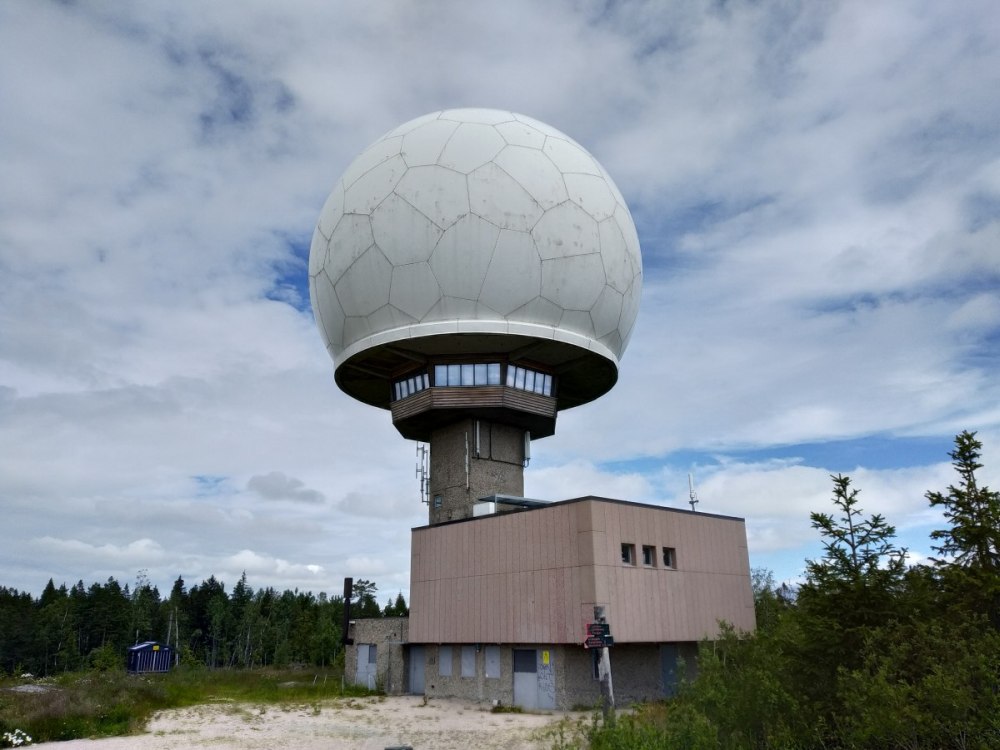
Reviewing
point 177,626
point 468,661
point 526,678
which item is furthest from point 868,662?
point 177,626

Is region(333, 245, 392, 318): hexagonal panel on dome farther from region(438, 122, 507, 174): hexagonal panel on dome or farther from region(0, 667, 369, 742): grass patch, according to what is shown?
region(0, 667, 369, 742): grass patch

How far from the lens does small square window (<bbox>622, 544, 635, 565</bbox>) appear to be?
22969 millimetres

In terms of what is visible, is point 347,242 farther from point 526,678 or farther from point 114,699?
point 114,699

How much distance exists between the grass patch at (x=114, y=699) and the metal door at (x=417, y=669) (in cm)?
206

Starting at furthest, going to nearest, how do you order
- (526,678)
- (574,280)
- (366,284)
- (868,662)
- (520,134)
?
(520,134), (366,284), (574,280), (526,678), (868,662)

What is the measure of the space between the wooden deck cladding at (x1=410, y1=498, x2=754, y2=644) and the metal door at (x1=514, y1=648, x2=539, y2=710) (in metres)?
0.62

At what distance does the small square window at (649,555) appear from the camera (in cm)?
2350

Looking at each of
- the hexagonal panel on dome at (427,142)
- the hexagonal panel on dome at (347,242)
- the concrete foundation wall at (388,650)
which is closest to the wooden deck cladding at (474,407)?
the hexagonal panel on dome at (347,242)

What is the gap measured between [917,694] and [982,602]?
3.24 meters

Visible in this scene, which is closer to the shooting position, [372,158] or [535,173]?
[535,173]

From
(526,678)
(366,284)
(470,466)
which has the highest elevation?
(366,284)

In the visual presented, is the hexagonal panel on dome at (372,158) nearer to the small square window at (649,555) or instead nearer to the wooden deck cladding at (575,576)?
the wooden deck cladding at (575,576)

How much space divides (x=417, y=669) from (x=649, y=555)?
9973 mm

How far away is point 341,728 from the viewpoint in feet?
61.2
